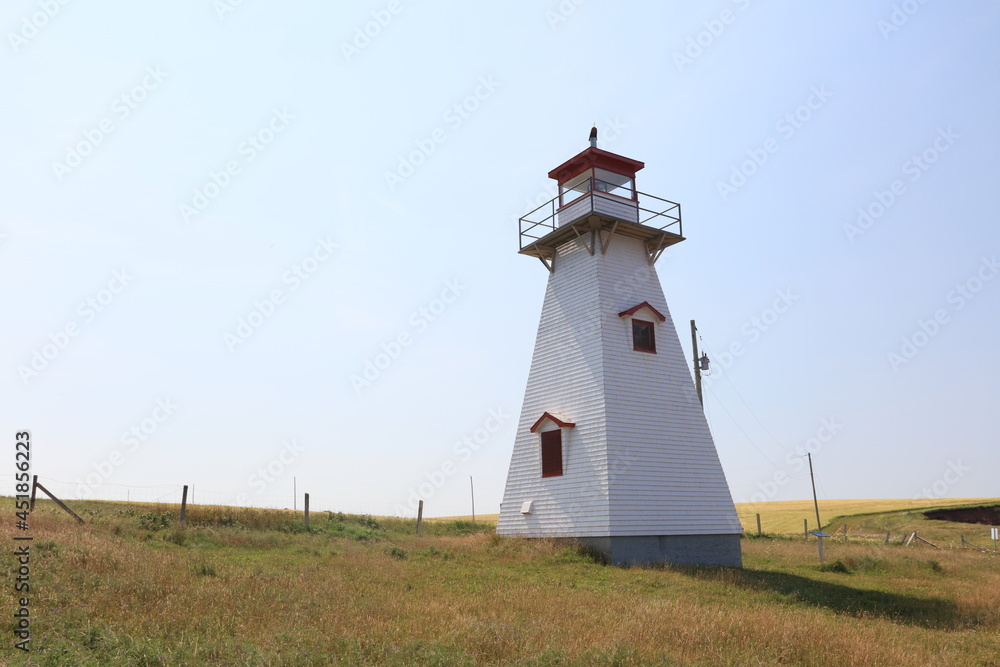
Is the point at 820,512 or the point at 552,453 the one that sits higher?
the point at 552,453

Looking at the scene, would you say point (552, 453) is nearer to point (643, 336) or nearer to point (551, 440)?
point (551, 440)

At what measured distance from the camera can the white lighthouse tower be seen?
23.0 metres

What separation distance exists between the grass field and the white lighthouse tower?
1.63 meters

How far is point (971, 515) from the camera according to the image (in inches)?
2256

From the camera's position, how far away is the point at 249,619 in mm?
11070

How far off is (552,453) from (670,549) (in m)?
4.86

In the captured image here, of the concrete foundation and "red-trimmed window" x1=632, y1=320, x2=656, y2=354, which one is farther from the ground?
"red-trimmed window" x1=632, y1=320, x2=656, y2=354

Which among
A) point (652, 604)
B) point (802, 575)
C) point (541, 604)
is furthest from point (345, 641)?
point (802, 575)

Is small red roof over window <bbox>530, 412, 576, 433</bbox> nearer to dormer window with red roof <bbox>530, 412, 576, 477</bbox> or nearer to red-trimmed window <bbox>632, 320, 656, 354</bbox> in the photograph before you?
dormer window with red roof <bbox>530, 412, 576, 477</bbox>

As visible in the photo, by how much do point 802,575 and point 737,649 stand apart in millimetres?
13252

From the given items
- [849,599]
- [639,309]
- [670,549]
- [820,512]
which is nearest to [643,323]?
[639,309]

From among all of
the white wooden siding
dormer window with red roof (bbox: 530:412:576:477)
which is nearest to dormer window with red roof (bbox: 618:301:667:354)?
the white wooden siding

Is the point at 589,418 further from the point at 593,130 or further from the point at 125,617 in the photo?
the point at 125,617

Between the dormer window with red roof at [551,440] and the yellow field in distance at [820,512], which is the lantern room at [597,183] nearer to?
the dormer window with red roof at [551,440]
